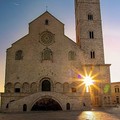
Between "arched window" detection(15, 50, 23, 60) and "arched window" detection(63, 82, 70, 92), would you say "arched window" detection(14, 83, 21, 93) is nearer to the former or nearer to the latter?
"arched window" detection(15, 50, 23, 60)

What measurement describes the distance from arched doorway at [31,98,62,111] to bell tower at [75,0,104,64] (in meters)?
12.5

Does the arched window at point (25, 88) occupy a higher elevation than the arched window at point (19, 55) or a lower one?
lower

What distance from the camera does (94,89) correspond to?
42.3 meters

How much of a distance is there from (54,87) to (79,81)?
4.65 m

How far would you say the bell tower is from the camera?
4453cm

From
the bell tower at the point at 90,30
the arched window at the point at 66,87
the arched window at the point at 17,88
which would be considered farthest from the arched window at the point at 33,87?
the bell tower at the point at 90,30

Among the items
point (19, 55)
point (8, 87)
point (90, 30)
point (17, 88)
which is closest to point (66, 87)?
point (17, 88)

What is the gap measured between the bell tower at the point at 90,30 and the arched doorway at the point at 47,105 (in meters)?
12.5

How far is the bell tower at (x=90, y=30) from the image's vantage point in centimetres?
4453

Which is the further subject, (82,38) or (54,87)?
(82,38)

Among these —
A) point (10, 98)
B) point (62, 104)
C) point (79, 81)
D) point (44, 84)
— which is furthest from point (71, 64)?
point (10, 98)

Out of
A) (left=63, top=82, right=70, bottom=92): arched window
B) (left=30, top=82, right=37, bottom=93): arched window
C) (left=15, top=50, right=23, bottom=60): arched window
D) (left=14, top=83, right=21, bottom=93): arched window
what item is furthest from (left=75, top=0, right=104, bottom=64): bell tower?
(left=14, top=83, right=21, bottom=93): arched window

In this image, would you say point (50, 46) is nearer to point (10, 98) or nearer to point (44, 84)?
Result: point (44, 84)

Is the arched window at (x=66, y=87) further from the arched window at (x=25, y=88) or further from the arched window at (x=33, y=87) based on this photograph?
the arched window at (x=25, y=88)
